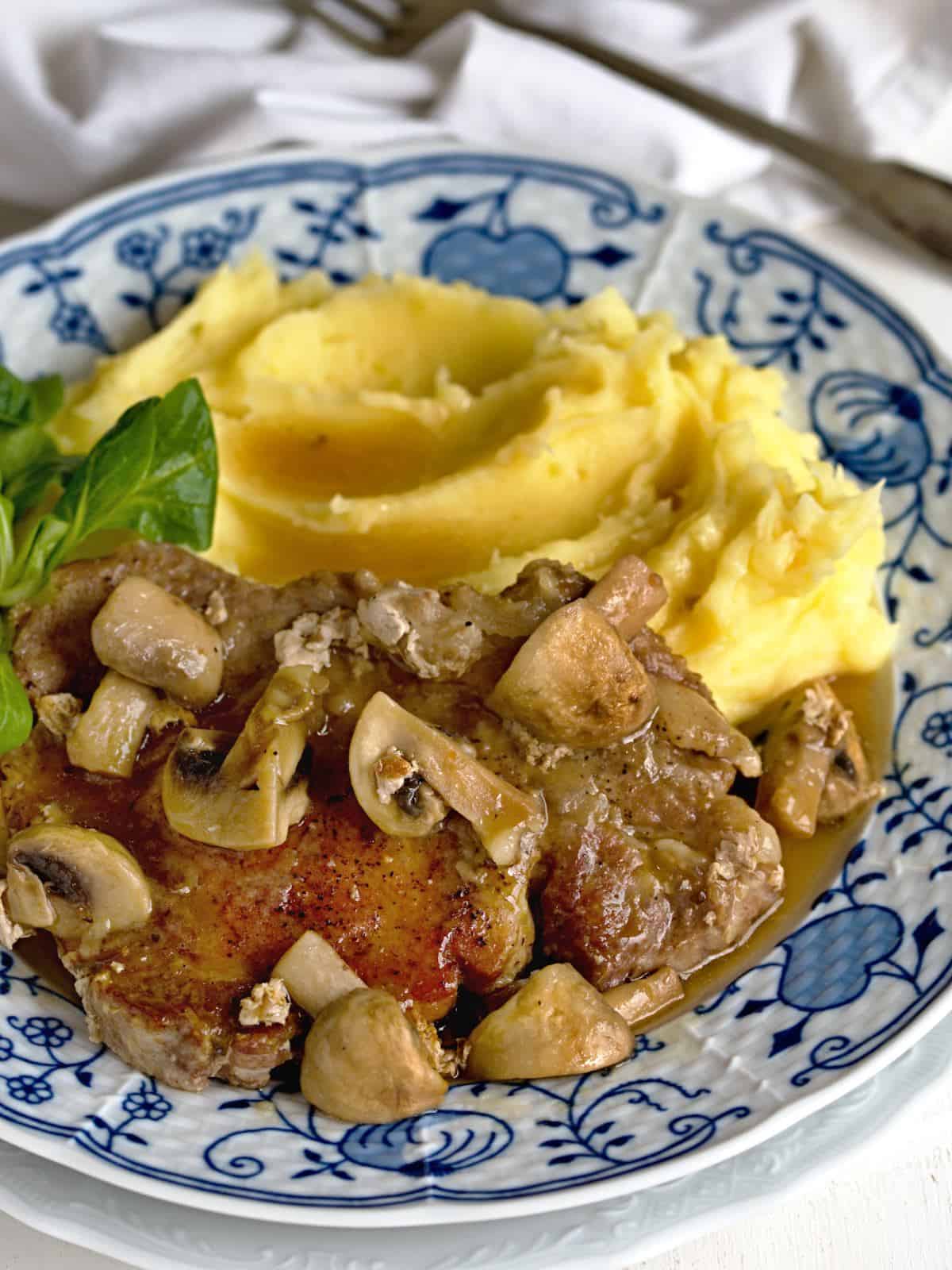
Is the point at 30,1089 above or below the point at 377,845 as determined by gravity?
below

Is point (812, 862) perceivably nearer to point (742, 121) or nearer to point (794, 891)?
point (794, 891)

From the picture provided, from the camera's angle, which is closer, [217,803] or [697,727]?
[217,803]

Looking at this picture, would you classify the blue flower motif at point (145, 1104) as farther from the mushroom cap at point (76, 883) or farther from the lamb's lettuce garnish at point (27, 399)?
the lamb's lettuce garnish at point (27, 399)

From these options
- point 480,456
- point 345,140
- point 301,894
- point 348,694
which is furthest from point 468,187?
point 301,894

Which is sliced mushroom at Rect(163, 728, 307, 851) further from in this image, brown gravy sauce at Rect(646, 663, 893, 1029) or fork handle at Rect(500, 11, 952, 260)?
fork handle at Rect(500, 11, 952, 260)

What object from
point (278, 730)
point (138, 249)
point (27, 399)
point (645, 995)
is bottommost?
point (645, 995)

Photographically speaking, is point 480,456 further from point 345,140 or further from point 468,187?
point 345,140

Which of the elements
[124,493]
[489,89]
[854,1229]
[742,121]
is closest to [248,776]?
[124,493]
